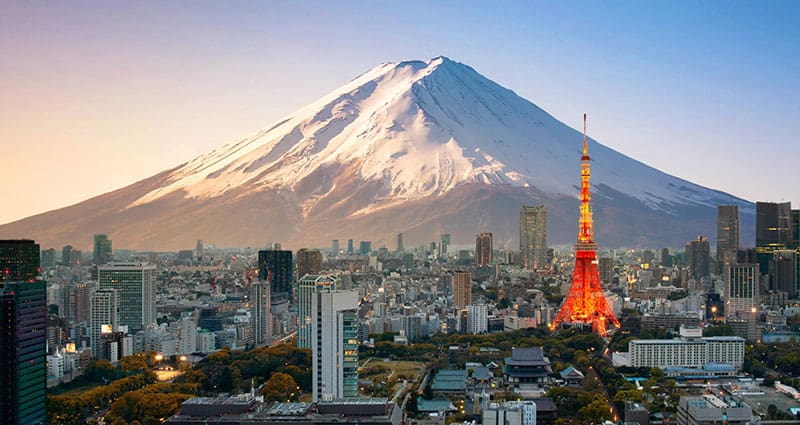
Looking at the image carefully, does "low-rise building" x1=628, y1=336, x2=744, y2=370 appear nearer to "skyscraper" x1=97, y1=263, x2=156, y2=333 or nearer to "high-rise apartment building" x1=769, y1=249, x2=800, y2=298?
"skyscraper" x1=97, y1=263, x2=156, y2=333

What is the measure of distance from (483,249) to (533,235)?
2.46 meters

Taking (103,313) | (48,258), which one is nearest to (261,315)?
(103,313)

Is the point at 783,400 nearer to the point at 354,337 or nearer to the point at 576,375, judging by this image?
the point at 576,375

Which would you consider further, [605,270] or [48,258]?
[605,270]

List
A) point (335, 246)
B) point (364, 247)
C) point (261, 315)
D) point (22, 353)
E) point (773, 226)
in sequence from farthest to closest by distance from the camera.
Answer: point (364, 247)
point (335, 246)
point (773, 226)
point (261, 315)
point (22, 353)

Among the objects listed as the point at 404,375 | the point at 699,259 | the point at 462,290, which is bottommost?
the point at 404,375

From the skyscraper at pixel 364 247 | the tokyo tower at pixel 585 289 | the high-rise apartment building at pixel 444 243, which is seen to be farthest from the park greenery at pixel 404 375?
the high-rise apartment building at pixel 444 243

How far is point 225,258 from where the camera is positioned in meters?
42.8

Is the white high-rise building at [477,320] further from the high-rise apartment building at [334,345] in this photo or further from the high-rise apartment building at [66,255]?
the high-rise apartment building at [66,255]

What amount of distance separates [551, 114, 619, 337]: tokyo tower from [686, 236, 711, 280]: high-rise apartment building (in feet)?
52.3

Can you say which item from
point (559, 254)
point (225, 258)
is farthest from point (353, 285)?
point (559, 254)

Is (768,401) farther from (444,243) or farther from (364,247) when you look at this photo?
(444,243)

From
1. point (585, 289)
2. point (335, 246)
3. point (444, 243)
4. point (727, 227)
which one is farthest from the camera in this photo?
point (444, 243)

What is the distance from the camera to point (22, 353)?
12.7 metres
